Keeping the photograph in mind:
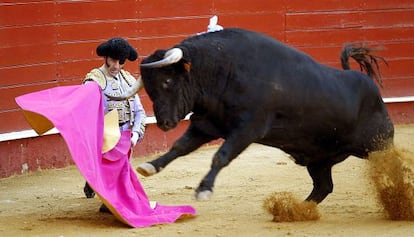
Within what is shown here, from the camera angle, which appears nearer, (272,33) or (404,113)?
(272,33)

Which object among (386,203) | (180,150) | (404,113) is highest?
(180,150)

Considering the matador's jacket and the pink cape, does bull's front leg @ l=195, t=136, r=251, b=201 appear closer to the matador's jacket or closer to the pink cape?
the pink cape

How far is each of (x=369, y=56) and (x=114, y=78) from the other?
1512 mm

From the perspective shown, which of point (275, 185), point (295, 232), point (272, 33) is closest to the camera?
point (295, 232)

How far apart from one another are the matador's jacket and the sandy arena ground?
0.55m

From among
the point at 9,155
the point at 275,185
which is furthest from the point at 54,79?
the point at 275,185

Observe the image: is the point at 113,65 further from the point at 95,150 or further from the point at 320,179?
the point at 320,179

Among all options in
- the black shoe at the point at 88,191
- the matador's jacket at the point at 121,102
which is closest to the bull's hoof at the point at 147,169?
the matador's jacket at the point at 121,102

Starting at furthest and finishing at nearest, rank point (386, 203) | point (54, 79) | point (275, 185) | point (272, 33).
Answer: point (272, 33) < point (54, 79) < point (275, 185) < point (386, 203)

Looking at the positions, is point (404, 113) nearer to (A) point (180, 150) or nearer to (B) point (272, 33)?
(B) point (272, 33)

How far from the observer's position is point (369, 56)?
638 cm

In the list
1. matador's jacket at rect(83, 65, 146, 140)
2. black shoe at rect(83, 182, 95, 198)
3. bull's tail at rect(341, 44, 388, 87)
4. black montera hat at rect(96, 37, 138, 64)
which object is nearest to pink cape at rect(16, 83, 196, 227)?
matador's jacket at rect(83, 65, 146, 140)

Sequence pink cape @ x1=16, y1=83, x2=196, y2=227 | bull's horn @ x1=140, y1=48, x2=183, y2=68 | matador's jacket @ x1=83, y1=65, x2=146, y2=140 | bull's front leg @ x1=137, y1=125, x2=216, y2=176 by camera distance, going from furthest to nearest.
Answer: matador's jacket @ x1=83, y1=65, x2=146, y2=140 → pink cape @ x1=16, y1=83, x2=196, y2=227 → bull's front leg @ x1=137, y1=125, x2=216, y2=176 → bull's horn @ x1=140, y1=48, x2=183, y2=68

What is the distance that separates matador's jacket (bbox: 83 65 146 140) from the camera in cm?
617
